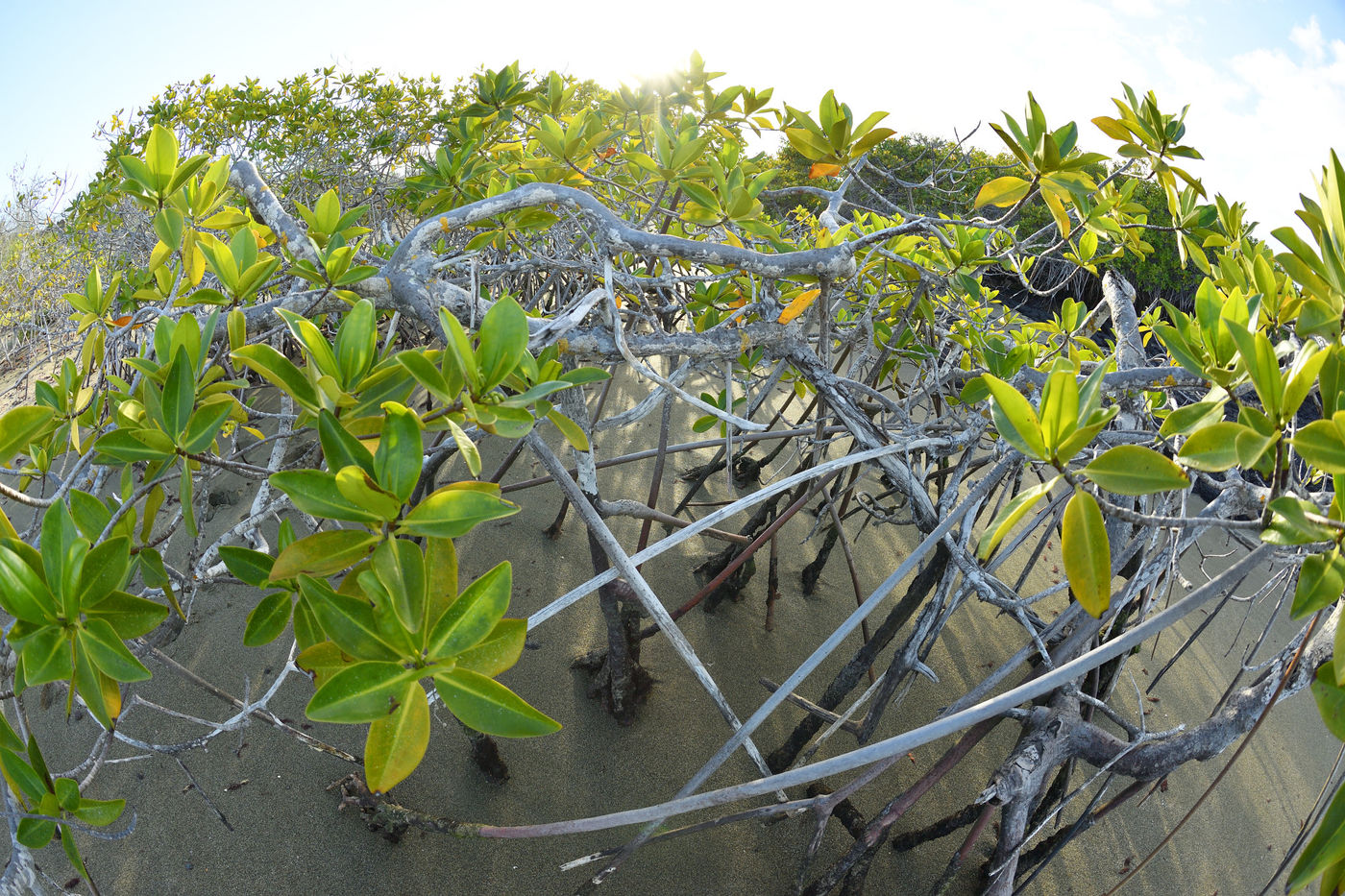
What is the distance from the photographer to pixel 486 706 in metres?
0.58

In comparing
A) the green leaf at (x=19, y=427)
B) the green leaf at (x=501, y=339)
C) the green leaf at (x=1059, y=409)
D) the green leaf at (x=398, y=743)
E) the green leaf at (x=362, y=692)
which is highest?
the green leaf at (x=19, y=427)

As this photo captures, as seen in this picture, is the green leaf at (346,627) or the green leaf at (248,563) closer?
the green leaf at (346,627)

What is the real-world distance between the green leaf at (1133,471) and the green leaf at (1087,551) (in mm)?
21

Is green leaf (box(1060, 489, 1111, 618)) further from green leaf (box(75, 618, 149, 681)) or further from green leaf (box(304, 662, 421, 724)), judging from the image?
green leaf (box(75, 618, 149, 681))

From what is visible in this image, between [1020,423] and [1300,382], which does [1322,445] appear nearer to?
[1300,382]

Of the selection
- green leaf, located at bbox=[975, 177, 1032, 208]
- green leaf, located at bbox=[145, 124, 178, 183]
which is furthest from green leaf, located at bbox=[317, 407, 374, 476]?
green leaf, located at bbox=[975, 177, 1032, 208]

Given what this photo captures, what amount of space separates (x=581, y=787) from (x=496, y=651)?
1154 millimetres

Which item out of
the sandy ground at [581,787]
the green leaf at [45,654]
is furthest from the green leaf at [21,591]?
the sandy ground at [581,787]

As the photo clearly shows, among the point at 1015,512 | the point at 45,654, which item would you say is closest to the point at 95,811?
the point at 45,654

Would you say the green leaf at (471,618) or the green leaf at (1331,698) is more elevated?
the green leaf at (471,618)

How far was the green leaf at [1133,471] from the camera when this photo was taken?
0.59 metres

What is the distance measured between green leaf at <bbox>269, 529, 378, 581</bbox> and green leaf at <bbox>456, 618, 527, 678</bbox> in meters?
0.13

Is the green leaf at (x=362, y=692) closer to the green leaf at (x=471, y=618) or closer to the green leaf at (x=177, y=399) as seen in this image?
the green leaf at (x=471, y=618)

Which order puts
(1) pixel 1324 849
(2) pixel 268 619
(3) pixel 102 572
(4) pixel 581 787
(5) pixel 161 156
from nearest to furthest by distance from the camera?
(1) pixel 1324 849, (3) pixel 102 572, (2) pixel 268 619, (5) pixel 161 156, (4) pixel 581 787
